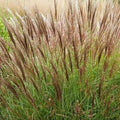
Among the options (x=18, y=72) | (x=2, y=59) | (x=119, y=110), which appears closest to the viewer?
(x=18, y=72)

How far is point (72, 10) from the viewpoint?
7.24ft

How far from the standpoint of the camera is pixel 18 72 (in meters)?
1.74

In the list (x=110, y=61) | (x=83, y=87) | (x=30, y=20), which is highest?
(x=30, y=20)

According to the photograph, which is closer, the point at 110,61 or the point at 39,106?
the point at 39,106

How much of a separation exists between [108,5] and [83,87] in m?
0.75

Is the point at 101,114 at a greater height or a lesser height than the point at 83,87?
lesser

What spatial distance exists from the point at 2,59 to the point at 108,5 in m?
1.01

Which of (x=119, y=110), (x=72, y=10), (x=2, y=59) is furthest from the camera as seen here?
(x=72, y=10)

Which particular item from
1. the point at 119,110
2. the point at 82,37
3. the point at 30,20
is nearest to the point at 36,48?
the point at 30,20

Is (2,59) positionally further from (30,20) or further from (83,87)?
(83,87)

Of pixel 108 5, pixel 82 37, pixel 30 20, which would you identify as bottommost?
pixel 82 37

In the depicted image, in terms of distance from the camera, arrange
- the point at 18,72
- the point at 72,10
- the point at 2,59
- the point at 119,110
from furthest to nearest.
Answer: the point at 72,10, the point at 119,110, the point at 2,59, the point at 18,72

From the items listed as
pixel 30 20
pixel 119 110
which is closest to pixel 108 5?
pixel 30 20

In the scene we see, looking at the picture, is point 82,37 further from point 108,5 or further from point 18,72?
point 18,72
